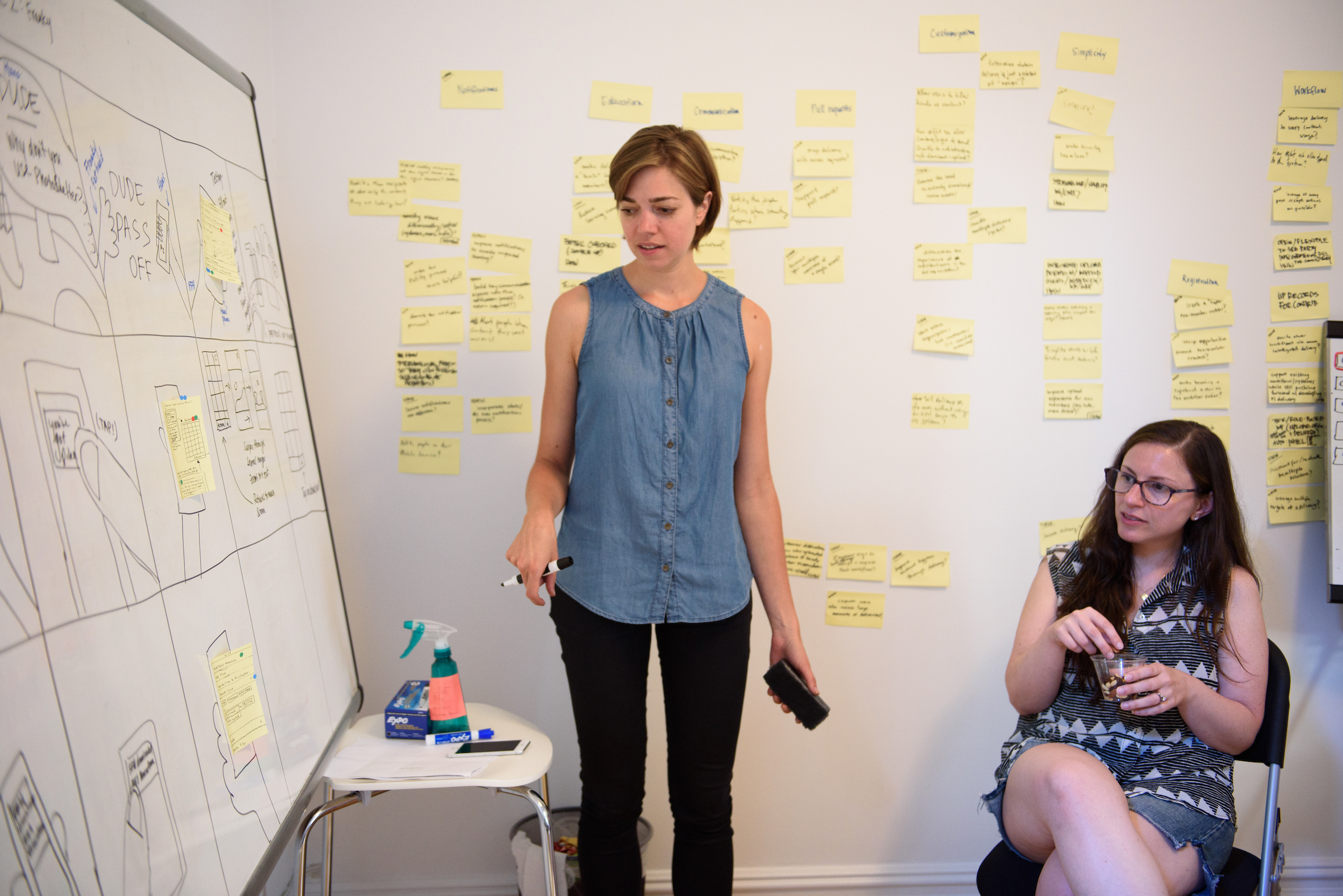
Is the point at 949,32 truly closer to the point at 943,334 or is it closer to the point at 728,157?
the point at 728,157

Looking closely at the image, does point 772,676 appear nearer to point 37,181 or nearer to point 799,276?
point 799,276

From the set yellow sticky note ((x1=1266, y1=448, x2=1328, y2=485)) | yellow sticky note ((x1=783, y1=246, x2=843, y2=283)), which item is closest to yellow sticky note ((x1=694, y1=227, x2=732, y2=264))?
yellow sticky note ((x1=783, y1=246, x2=843, y2=283))

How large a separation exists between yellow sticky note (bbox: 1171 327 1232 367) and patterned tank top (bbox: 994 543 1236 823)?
2.41 feet

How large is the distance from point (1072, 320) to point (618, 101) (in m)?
1.19

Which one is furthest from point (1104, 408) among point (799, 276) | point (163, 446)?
point (163, 446)

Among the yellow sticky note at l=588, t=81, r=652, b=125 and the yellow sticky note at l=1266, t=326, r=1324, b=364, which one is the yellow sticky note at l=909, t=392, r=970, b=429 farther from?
the yellow sticky note at l=588, t=81, r=652, b=125

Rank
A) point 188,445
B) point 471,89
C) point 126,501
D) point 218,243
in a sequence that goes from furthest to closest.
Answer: point 471,89
point 218,243
point 188,445
point 126,501

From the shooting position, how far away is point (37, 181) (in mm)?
729

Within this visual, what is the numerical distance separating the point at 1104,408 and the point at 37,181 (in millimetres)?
2052

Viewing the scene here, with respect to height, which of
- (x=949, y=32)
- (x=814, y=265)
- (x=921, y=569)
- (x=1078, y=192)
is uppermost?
(x=949, y=32)

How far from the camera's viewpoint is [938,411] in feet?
6.47

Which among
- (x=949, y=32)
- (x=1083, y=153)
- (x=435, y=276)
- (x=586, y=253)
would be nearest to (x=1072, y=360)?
Answer: (x=1083, y=153)

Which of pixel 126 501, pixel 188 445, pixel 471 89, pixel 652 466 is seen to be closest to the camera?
pixel 126 501

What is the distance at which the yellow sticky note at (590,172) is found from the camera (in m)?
1.88
